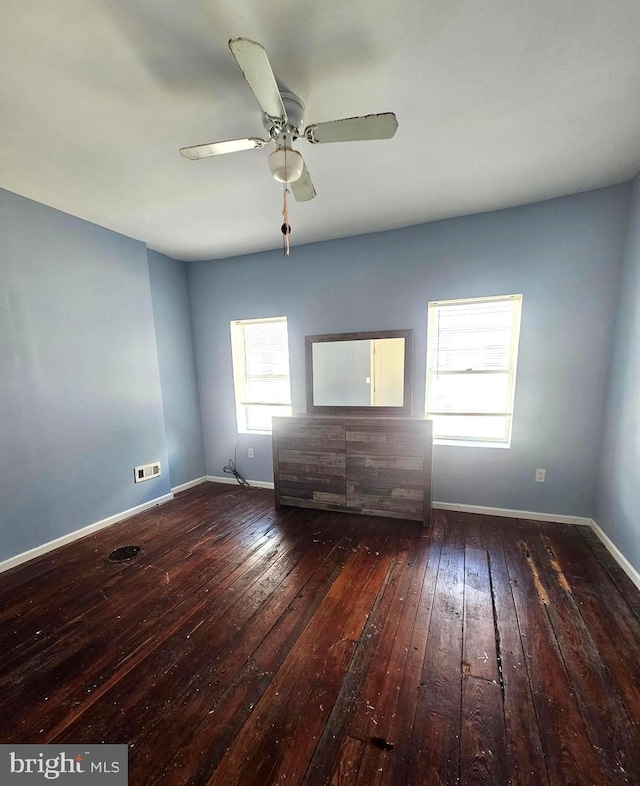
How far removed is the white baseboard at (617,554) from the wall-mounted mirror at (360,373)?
5.64ft

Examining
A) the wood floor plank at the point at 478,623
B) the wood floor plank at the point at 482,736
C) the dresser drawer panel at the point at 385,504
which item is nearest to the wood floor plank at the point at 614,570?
the wood floor plank at the point at 478,623

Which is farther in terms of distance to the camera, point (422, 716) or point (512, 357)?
point (512, 357)

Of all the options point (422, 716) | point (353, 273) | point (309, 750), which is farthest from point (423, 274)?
point (309, 750)

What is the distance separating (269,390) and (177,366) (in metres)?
1.13

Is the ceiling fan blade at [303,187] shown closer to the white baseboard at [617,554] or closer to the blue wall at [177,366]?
the blue wall at [177,366]

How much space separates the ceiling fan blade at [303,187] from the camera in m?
1.73

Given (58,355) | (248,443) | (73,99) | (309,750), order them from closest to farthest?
(309,750) < (73,99) < (58,355) < (248,443)

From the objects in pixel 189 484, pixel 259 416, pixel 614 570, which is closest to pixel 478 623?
pixel 614 570

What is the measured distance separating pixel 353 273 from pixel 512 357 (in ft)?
5.52

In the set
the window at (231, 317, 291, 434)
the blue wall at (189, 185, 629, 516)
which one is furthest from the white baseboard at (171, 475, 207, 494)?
the blue wall at (189, 185, 629, 516)

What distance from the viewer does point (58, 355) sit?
2.51 m

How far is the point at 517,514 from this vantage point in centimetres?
281

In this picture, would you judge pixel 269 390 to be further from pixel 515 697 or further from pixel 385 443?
pixel 515 697

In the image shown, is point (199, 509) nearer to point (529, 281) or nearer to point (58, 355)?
point (58, 355)
